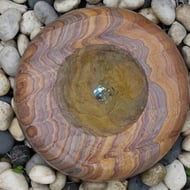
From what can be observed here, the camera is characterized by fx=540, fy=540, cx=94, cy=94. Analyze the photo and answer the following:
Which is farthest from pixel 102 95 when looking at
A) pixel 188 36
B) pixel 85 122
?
pixel 188 36

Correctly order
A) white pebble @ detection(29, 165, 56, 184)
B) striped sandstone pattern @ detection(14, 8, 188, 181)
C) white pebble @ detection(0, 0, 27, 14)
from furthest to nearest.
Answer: white pebble @ detection(0, 0, 27, 14) → white pebble @ detection(29, 165, 56, 184) → striped sandstone pattern @ detection(14, 8, 188, 181)

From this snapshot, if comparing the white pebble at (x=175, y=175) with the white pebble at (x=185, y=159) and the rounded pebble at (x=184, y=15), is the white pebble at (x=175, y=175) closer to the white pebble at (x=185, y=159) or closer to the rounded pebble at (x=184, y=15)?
the white pebble at (x=185, y=159)

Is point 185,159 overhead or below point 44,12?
below

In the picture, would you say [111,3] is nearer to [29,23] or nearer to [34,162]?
[29,23]

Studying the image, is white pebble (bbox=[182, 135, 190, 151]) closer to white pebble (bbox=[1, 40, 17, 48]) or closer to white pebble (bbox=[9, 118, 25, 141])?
white pebble (bbox=[9, 118, 25, 141])

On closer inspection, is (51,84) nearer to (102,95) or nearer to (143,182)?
(102,95)

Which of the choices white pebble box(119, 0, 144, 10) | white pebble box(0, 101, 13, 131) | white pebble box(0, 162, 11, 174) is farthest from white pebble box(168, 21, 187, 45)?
white pebble box(0, 162, 11, 174)

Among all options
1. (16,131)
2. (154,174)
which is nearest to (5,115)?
(16,131)
